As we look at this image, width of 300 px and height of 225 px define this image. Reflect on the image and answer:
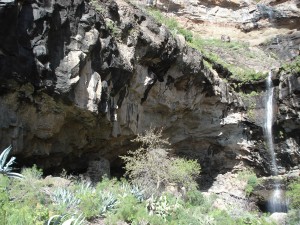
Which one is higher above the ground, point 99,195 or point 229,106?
point 229,106

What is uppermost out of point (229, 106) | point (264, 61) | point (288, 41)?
point (288, 41)

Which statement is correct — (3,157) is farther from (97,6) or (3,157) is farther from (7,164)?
(97,6)

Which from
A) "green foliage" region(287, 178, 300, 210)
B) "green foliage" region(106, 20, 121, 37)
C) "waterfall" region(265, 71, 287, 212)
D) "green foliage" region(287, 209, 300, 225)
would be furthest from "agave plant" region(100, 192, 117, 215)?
"waterfall" region(265, 71, 287, 212)

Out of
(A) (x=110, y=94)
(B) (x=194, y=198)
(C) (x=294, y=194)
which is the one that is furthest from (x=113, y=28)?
(C) (x=294, y=194)

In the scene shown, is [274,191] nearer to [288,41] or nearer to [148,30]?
[148,30]

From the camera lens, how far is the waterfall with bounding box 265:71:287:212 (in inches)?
786

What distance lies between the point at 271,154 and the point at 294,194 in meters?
4.18

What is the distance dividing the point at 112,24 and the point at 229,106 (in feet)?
33.1

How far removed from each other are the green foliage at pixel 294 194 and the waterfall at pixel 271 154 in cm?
110

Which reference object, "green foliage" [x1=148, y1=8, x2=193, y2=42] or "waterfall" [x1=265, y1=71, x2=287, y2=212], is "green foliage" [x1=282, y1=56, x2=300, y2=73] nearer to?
"waterfall" [x1=265, y1=71, x2=287, y2=212]

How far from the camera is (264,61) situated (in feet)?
97.2

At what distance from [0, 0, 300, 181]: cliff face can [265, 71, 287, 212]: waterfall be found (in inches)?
17.5

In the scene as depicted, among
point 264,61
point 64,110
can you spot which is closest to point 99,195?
point 64,110

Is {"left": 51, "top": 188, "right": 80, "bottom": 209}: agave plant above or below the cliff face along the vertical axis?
below
